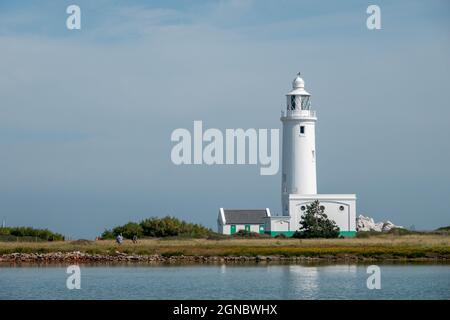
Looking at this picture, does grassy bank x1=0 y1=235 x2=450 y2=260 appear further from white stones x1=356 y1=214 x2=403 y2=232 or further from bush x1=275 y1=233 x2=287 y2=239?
white stones x1=356 y1=214 x2=403 y2=232

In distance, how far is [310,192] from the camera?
70.6 metres

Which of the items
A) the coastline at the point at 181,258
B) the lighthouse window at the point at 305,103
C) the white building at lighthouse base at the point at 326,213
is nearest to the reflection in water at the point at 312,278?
the coastline at the point at 181,258

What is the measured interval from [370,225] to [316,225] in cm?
1422

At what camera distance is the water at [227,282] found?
38906 millimetres

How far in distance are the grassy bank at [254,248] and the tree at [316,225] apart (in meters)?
5.97

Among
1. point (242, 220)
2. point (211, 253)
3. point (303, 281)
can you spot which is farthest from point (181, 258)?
point (242, 220)
